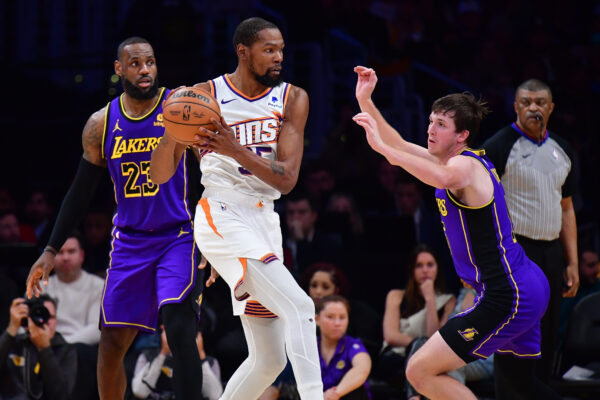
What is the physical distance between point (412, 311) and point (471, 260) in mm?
2797

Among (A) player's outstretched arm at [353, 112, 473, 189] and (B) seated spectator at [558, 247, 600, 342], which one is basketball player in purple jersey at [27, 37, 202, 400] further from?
(B) seated spectator at [558, 247, 600, 342]

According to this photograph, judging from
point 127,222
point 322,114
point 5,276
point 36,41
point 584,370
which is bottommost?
point 584,370

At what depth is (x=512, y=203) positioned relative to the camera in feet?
19.9

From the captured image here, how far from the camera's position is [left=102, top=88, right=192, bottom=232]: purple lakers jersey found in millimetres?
4969

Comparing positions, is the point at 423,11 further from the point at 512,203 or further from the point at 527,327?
the point at 527,327

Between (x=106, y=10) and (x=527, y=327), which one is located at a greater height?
(x=106, y=10)

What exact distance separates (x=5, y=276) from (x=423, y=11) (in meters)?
7.90

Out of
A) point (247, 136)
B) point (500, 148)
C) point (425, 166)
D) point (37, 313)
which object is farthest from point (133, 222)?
point (500, 148)

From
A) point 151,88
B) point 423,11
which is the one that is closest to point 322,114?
point 423,11

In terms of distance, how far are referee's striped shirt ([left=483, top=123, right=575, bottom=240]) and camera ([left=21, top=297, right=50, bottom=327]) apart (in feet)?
11.8

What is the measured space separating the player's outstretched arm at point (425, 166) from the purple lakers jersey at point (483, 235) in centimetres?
18

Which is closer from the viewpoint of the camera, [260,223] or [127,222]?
[260,223]

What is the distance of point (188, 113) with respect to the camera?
4.23m

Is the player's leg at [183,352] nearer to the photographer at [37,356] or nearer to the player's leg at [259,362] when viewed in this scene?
the player's leg at [259,362]
